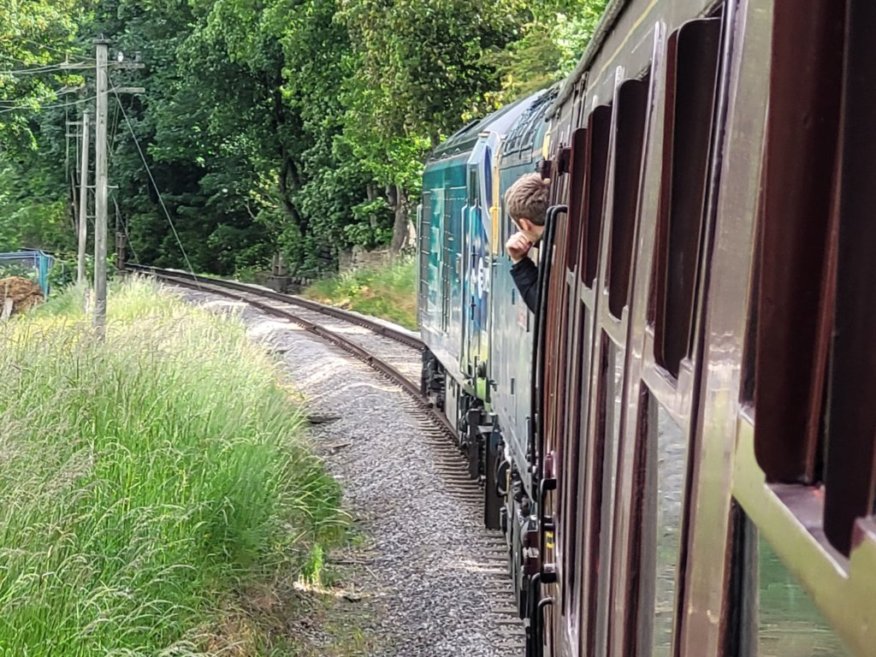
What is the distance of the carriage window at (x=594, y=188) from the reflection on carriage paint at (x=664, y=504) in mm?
1281

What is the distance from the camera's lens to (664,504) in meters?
2.11

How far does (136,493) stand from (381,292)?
79.3ft

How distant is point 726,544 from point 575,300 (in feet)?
8.59

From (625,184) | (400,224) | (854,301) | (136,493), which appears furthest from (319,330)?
(854,301)

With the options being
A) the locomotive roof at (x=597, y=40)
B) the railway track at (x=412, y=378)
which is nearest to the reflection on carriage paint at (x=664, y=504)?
the locomotive roof at (x=597, y=40)

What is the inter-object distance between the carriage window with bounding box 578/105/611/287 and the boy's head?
1.74 m

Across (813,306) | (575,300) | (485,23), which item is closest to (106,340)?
(575,300)

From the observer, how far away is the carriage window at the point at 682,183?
6.42ft

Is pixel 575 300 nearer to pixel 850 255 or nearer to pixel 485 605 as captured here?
pixel 850 255

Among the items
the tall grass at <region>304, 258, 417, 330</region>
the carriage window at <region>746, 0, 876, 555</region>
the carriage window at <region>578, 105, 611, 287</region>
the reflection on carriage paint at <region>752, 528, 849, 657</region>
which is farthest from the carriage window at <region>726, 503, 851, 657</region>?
the tall grass at <region>304, 258, 417, 330</region>

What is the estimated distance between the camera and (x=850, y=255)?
1.04 m

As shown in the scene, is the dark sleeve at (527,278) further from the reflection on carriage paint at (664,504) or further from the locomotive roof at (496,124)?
the locomotive roof at (496,124)

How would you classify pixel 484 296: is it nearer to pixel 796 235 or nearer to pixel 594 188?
pixel 594 188

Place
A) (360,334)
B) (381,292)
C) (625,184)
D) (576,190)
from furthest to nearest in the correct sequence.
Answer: (381,292) → (360,334) → (576,190) → (625,184)
